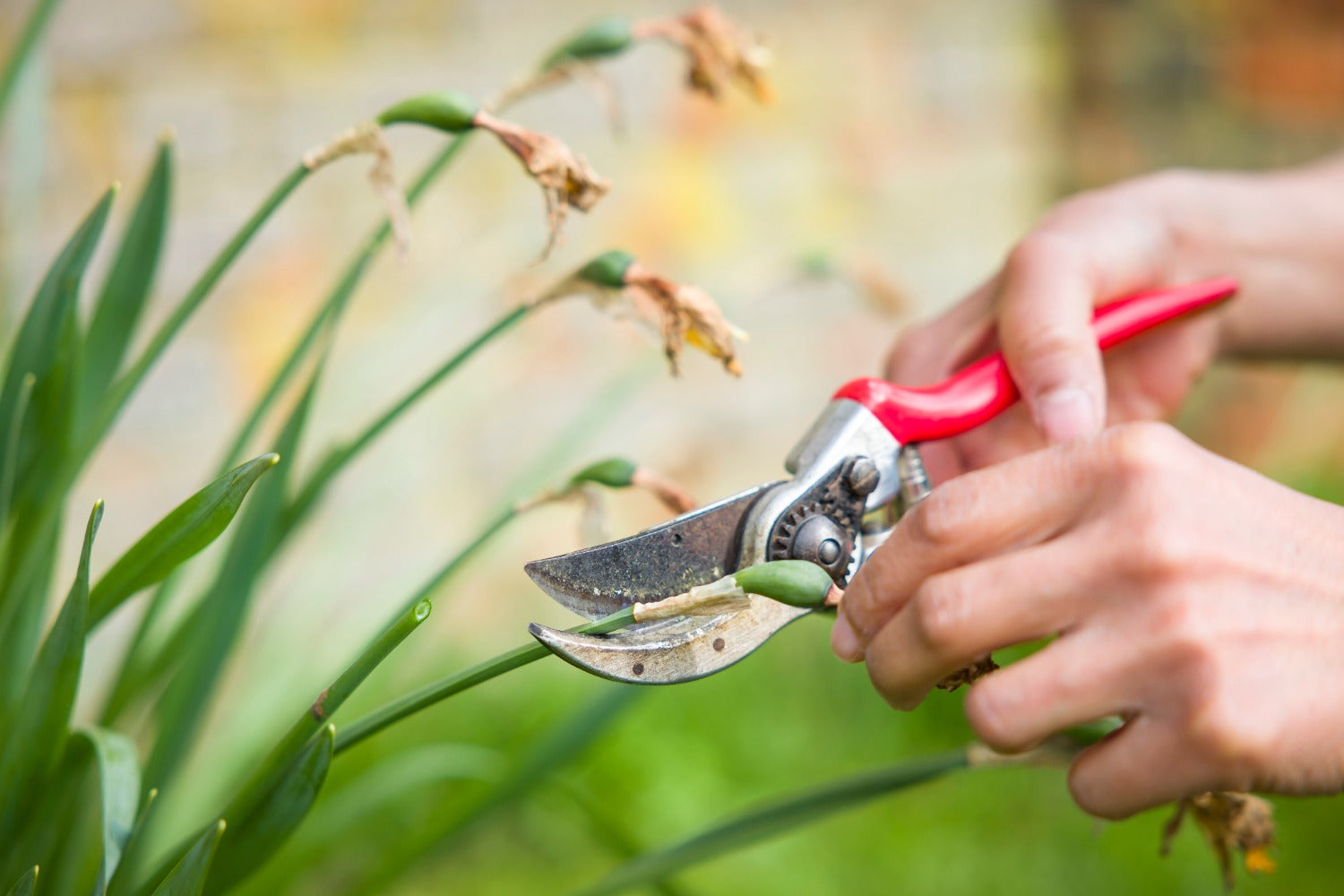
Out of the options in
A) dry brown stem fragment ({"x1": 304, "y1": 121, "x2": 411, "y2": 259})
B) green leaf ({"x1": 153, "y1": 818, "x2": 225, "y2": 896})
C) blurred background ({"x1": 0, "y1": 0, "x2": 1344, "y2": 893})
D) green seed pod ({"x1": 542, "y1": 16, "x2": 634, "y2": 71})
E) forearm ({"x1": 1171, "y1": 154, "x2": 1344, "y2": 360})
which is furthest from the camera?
blurred background ({"x1": 0, "y1": 0, "x2": 1344, "y2": 893})

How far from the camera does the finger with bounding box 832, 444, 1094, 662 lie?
1.58 ft

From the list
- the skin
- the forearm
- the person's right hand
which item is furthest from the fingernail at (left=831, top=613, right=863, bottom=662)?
the forearm

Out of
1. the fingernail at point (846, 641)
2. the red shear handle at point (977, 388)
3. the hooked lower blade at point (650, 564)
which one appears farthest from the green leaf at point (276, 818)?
the red shear handle at point (977, 388)

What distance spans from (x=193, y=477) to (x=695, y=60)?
46.3 inches

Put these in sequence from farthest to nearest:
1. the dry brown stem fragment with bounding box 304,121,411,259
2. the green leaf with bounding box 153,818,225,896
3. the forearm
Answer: the forearm → the dry brown stem fragment with bounding box 304,121,411,259 → the green leaf with bounding box 153,818,225,896

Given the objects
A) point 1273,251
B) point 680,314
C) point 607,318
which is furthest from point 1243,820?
point 607,318

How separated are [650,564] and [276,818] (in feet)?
0.70

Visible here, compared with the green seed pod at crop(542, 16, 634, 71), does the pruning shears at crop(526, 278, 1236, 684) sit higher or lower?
lower

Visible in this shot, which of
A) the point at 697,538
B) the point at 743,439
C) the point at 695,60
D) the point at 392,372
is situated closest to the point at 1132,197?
the point at 695,60

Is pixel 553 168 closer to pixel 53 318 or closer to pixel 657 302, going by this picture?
pixel 657 302

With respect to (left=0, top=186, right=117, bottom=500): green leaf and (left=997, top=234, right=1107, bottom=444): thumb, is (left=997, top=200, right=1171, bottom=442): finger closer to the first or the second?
(left=997, top=234, right=1107, bottom=444): thumb

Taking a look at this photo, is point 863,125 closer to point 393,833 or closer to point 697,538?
point 393,833

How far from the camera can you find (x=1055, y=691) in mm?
461

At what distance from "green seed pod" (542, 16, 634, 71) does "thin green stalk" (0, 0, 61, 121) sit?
288 millimetres
